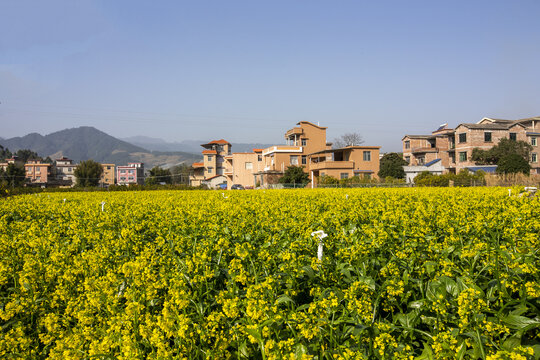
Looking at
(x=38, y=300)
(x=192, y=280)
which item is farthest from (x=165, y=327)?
(x=38, y=300)

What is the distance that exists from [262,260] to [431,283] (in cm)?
160

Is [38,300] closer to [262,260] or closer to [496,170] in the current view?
[262,260]

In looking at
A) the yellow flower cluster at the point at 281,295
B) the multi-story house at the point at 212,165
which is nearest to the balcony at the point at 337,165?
the multi-story house at the point at 212,165

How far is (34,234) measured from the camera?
580 centimetres

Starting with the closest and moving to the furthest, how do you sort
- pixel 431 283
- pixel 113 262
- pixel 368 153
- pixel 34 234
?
pixel 431 283, pixel 113 262, pixel 34 234, pixel 368 153

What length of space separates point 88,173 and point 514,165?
94.0 metres

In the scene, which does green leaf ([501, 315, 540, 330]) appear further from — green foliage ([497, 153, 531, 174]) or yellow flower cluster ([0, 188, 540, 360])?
green foliage ([497, 153, 531, 174])

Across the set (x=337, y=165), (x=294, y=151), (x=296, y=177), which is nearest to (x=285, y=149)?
(x=294, y=151)

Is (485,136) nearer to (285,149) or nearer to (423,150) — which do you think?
(423,150)

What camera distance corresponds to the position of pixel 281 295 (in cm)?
301

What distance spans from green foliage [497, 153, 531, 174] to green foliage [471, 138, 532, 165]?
11.8 feet

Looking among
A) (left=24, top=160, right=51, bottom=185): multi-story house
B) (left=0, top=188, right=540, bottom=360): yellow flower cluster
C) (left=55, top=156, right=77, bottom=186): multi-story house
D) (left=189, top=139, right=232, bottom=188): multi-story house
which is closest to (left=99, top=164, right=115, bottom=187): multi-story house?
(left=55, top=156, right=77, bottom=186): multi-story house

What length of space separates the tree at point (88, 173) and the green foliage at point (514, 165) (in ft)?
293

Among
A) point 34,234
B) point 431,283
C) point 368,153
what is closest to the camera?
point 431,283
